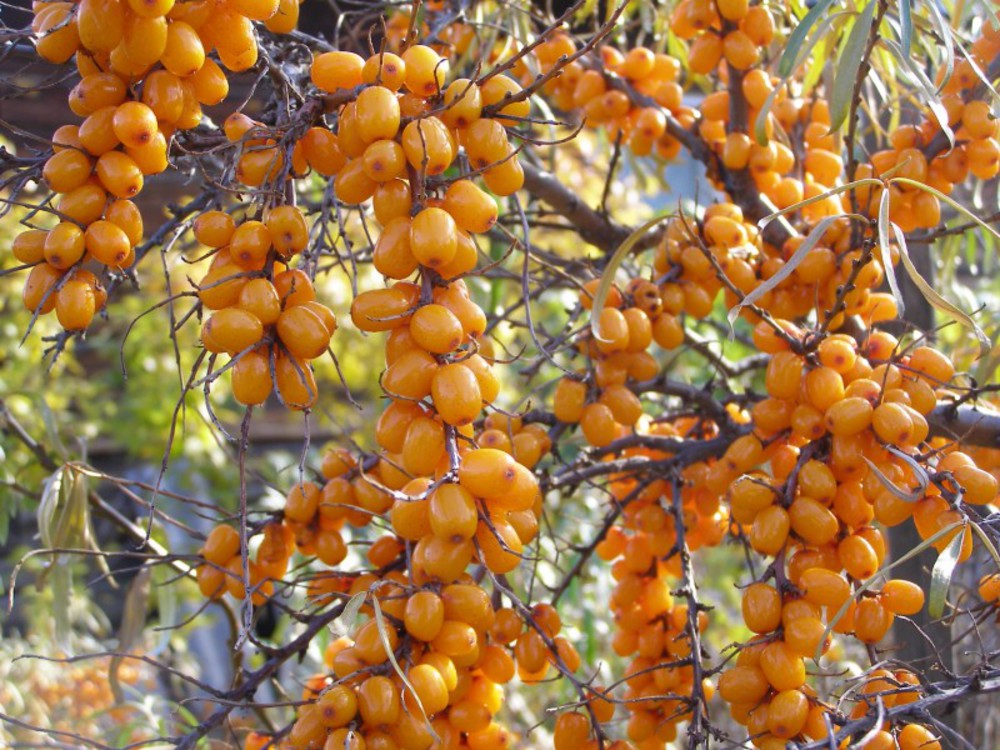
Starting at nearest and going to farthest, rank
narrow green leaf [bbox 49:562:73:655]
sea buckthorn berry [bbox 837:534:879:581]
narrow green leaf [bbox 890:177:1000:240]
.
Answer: narrow green leaf [bbox 890:177:1000:240], sea buckthorn berry [bbox 837:534:879:581], narrow green leaf [bbox 49:562:73:655]

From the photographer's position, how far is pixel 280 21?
883 millimetres

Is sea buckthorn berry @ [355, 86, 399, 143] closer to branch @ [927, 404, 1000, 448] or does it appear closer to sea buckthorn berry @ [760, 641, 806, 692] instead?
sea buckthorn berry @ [760, 641, 806, 692]

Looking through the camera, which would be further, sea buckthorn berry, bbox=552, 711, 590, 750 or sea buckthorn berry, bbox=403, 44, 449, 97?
sea buckthorn berry, bbox=552, 711, 590, 750

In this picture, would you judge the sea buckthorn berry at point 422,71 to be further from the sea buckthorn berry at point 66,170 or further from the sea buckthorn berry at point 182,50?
the sea buckthorn berry at point 66,170

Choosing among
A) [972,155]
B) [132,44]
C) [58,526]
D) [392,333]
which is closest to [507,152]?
[392,333]

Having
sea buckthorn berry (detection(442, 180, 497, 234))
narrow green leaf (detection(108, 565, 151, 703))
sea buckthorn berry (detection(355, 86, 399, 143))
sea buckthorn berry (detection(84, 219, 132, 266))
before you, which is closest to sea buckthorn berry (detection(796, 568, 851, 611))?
sea buckthorn berry (detection(442, 180, 497, 234))

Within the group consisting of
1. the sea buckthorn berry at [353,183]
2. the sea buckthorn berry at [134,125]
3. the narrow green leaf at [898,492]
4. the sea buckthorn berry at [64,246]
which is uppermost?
the sea buckthorn berry at [134,125]

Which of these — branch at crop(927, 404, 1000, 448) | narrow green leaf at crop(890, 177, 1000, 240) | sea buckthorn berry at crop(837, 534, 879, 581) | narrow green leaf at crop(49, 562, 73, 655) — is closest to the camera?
narrow green leaf at crop(890, 177, 1000, 240)

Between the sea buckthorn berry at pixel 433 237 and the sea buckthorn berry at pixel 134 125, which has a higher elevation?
the sea buckthorn berry at pixel 134 125

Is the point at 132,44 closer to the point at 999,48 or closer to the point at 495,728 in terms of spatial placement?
the point at 495,728

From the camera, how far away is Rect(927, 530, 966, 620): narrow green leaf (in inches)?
30.5

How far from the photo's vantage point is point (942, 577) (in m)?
0.78

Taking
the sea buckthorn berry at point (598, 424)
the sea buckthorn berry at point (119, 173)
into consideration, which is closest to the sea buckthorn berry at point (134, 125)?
the sea buckthorn berry at point (119, 173)

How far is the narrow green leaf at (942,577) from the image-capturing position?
0.77m
